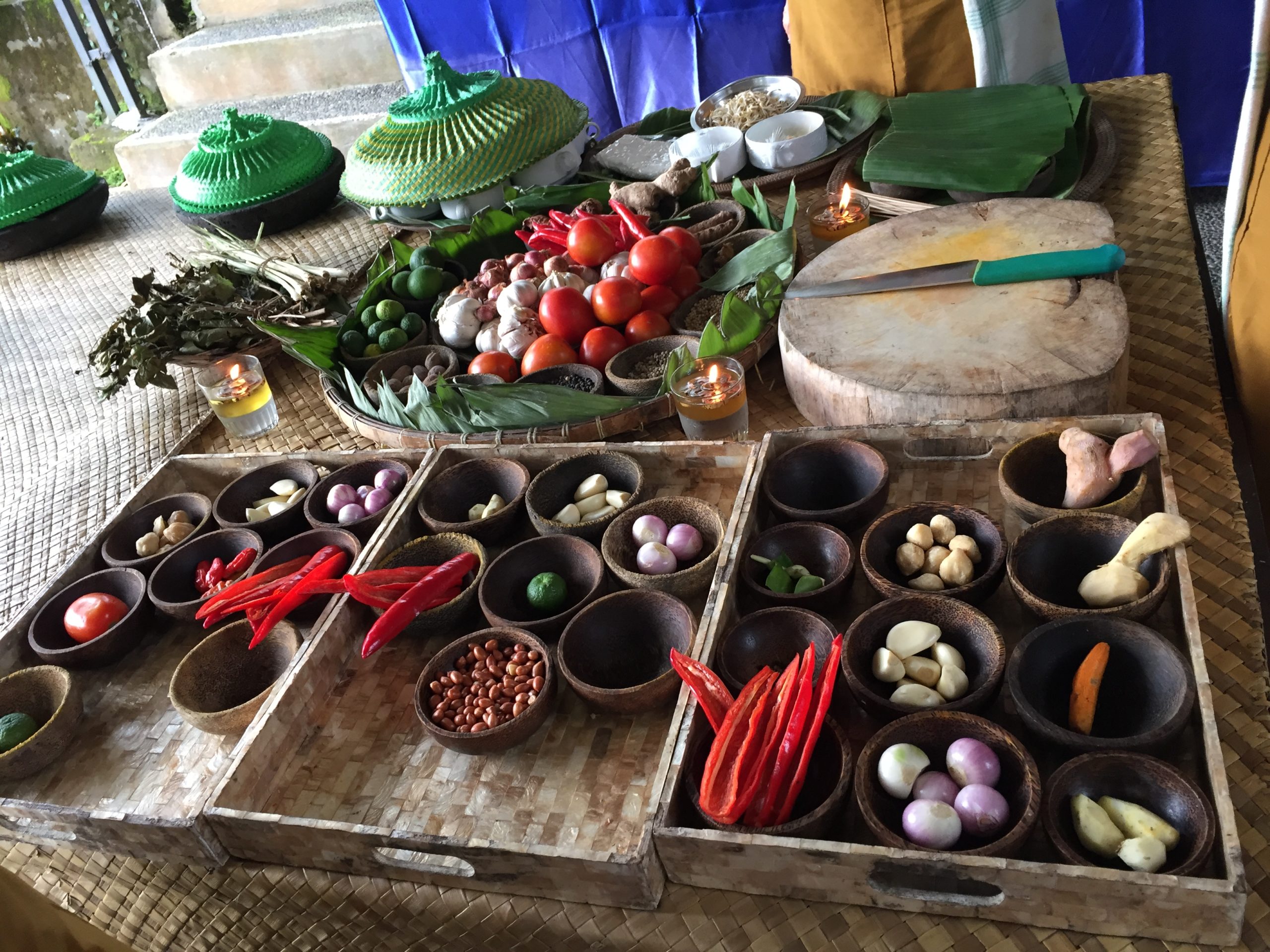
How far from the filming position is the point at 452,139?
6.89ft

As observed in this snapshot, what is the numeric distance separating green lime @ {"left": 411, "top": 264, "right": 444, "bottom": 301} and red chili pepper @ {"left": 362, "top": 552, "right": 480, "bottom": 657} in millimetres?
842

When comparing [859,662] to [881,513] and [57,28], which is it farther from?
[57,28]

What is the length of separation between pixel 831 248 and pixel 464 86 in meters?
1.11

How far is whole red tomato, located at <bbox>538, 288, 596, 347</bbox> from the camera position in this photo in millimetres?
1617

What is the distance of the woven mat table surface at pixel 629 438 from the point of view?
2.65ft

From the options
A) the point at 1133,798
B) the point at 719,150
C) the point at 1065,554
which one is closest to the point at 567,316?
the point at 719,150

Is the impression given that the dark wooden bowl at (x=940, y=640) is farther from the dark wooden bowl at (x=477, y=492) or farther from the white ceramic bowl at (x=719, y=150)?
the white ceramic bowl at (x=719, y=150)

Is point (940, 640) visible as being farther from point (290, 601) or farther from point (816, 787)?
point (290, 601)

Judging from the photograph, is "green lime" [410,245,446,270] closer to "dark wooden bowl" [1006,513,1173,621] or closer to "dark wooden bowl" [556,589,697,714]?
"dark wooden bowl" [556,589,697,714]

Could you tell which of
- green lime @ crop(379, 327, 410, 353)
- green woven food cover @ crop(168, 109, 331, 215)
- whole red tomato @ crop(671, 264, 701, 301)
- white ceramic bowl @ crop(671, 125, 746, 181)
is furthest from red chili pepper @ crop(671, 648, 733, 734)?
green woven food cover @ crop(168, 109, 331, 215)

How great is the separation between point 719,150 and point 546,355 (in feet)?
2.61

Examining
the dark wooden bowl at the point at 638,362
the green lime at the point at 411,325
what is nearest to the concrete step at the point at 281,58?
the green lime at the point at 411,325

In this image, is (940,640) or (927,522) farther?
(927,522)

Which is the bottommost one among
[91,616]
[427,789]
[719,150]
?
[427,789]
